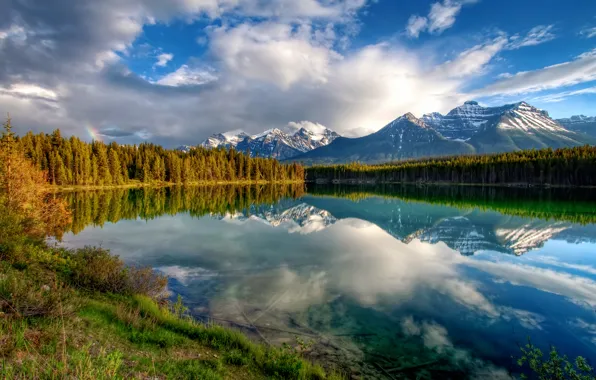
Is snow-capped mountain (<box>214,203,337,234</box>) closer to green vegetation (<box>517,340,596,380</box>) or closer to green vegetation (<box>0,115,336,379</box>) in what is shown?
green vegetation (<box>0,115,336,379</box>)

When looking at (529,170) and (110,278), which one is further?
(529,170)

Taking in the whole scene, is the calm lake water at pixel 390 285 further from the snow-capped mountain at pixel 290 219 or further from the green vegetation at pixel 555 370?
the snow-capped mountain at pixel 290 219

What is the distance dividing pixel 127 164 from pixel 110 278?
433 ft

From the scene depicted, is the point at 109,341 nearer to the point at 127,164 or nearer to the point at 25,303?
the point at 25,303

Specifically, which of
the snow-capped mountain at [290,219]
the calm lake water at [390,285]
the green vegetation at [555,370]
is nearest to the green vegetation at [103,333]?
the calm lake water at [390,285]

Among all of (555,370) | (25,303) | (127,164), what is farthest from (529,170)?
(127,164)

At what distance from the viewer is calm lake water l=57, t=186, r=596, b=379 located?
12.3 metres

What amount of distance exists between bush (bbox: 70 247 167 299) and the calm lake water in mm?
2108

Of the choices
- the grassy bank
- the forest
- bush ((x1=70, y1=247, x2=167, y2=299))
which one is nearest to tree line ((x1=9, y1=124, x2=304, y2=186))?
bush ((x1=70, y1=247, x2=167, y2=299))

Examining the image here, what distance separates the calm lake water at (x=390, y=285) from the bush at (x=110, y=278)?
6.92ft

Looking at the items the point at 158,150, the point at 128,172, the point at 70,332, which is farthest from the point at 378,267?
the point at 158,150

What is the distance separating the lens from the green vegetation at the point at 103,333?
258 inches

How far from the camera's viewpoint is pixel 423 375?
10570 millimetres

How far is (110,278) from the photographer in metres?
15.1
